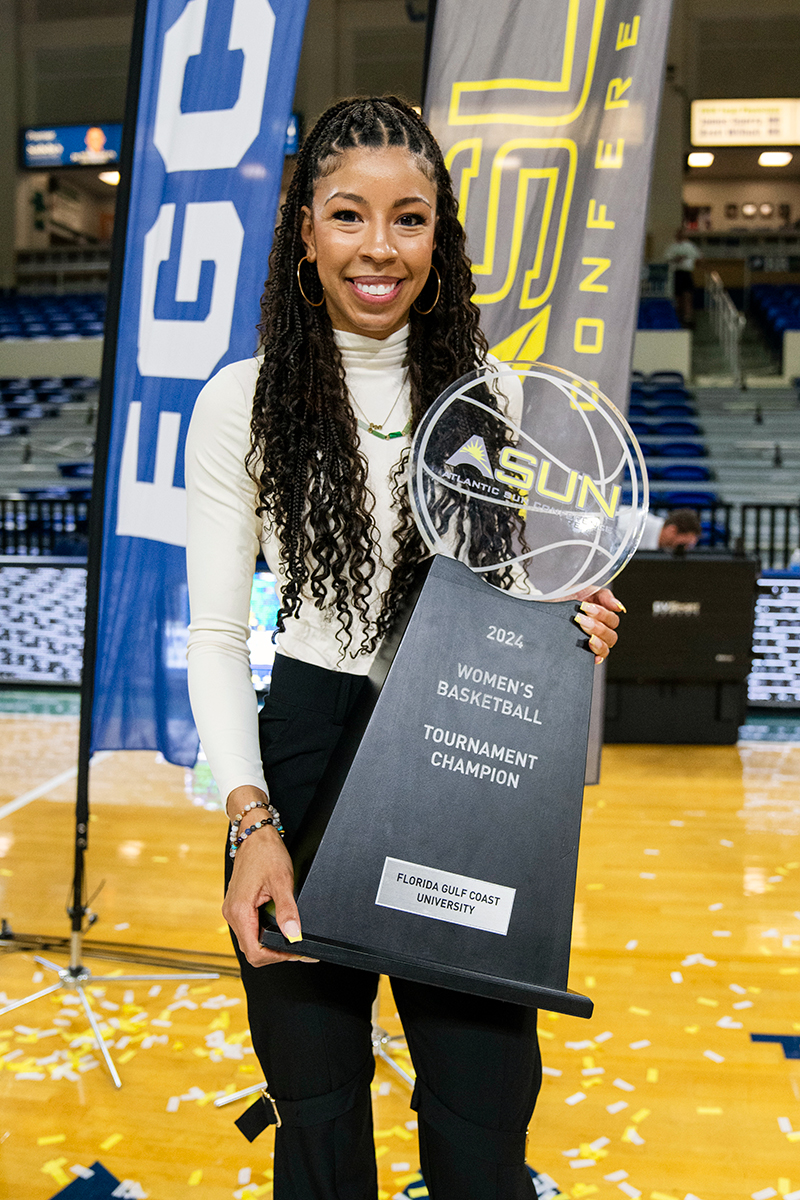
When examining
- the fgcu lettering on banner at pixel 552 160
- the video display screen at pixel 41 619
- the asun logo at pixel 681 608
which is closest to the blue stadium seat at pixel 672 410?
the asun logo at pixel 681 608

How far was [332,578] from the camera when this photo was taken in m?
1.03

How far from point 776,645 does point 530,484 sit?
13.9 ft

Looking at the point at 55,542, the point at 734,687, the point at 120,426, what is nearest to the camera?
the point at 120,426

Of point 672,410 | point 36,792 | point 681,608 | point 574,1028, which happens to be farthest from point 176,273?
point 672,410

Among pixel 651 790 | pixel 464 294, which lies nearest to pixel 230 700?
pixel 464 294

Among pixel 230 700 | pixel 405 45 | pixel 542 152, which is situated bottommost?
pixel 230 700

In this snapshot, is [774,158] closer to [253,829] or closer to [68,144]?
[68,144]

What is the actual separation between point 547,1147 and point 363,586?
1239 mm

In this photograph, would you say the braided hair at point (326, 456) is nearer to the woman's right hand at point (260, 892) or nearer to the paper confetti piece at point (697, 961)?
the woman's right hand at point (260, 892)

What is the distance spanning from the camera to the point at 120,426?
84.9 inches

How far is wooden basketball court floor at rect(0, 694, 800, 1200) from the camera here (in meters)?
1.75

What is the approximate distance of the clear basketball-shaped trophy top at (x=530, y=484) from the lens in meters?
0.96

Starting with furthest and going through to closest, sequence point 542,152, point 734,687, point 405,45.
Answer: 1. point 405,45
2. point 734,687
3. point 542,152

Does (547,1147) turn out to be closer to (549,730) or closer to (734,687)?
(549,730)
